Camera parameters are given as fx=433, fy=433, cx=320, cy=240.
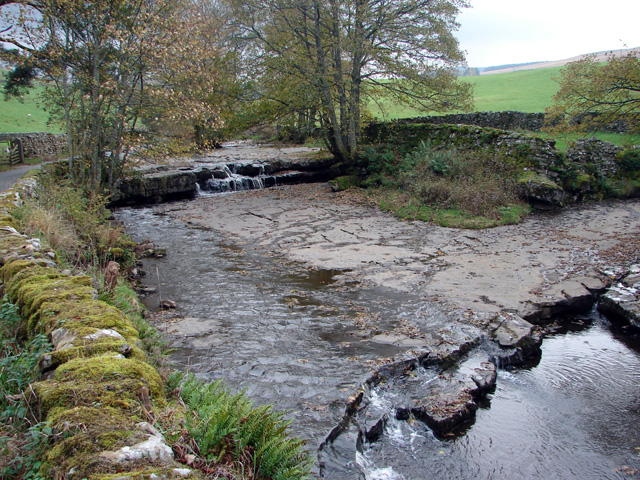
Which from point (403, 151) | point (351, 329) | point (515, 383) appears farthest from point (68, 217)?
point (403, 151)

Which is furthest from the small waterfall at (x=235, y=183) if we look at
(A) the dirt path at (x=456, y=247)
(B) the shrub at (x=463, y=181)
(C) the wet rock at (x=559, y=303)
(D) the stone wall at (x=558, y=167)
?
(C) the wet rock at (x=559, y=303)

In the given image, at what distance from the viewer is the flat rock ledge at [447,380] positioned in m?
3.93

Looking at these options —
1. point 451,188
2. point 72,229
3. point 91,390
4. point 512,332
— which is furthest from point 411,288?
point 451,188

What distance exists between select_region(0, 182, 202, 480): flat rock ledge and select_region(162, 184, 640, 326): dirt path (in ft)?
16.8

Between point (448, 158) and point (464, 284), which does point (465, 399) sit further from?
point (448, 158)

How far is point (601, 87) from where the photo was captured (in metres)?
11.8

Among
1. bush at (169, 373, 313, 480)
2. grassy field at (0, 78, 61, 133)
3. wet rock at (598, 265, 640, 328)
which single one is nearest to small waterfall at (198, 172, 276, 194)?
wet rock at (598, 265, 640, 328)

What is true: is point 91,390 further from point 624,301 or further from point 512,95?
point 512,95

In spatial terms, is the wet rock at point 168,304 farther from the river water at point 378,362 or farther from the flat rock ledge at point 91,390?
the flat rock ledge at point 91,390

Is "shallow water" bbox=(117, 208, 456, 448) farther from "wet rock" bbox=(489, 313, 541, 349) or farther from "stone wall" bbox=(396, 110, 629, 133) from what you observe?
"stone wall" bbox=(396, 110, 629, 133)

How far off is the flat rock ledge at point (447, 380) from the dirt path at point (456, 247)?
15.0 inches

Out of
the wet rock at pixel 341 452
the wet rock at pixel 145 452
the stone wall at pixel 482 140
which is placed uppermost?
the stone wall at pixel 482 140

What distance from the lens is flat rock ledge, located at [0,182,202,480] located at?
6.21ft

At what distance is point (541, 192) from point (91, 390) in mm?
13435
